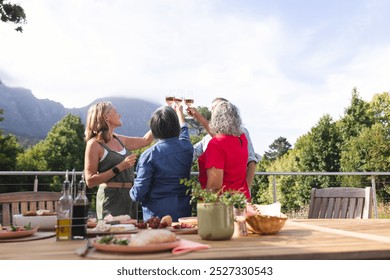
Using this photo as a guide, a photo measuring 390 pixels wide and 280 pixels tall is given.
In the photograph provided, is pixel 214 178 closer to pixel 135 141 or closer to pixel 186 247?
pixel 186 247

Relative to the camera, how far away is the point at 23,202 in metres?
2.38

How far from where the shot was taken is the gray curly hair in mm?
2322

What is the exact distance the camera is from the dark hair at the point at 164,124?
2.27 metres

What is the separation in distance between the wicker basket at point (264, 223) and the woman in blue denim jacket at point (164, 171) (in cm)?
73

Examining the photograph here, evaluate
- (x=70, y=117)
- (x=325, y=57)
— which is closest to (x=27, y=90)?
(x=70, y=117)

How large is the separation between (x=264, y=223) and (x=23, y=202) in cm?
144

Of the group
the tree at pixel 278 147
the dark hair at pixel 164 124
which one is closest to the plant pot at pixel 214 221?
the dark hair at pixel 164 124

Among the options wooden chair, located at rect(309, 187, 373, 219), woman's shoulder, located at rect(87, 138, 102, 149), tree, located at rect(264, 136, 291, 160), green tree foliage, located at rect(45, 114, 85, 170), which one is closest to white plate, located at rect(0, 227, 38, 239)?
woman's shoulder, located at rect(87, 138, 102, 149)

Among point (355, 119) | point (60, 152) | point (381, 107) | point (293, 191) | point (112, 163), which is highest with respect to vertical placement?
point (381, 107)

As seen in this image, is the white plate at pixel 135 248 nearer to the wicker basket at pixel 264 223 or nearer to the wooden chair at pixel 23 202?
the wicker basket at pixel 264 223

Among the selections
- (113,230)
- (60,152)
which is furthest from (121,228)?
(60,152)

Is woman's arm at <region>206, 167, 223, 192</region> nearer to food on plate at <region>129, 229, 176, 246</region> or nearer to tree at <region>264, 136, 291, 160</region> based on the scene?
food on plate at <region>129, 229, 176, 246</region>
